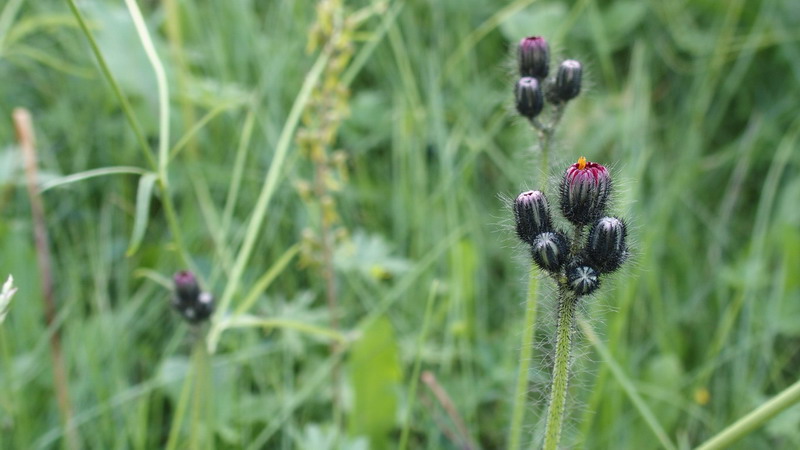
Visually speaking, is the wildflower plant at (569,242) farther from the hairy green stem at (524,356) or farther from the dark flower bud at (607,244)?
the hairy green stem at (524,356)

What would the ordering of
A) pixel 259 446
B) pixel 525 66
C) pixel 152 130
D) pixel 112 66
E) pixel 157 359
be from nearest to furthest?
pixel 525 66 → pixel 259 446 → pixel 157 359 → pixel 112 66 → pixel 152 130

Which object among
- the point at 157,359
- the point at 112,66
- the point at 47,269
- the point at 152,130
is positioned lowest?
the point at 157,359

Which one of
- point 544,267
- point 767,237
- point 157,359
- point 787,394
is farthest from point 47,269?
point 767,237

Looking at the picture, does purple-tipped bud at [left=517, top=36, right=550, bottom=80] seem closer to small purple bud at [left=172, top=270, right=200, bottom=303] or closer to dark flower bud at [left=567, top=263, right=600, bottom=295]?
dark flower bud at [left=567, top=263, right=600, bottom=295]

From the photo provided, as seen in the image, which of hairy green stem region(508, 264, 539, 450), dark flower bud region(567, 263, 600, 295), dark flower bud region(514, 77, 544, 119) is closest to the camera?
dark flower bud region(567, 263, 600, 295)

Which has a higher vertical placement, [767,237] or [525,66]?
[525,66]

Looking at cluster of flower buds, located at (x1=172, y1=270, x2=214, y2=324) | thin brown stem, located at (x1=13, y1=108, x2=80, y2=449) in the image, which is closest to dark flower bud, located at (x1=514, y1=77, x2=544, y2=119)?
cluster of flower buds, located at (x1=172, y1=270, x2=214, y2=324)

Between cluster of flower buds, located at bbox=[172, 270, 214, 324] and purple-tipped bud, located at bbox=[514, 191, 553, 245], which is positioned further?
cluster of flower buds, located at bbox=[172, 270, 214, 324]

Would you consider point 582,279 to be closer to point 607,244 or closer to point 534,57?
point 607,244

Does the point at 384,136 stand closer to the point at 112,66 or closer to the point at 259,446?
the point at 112,66
